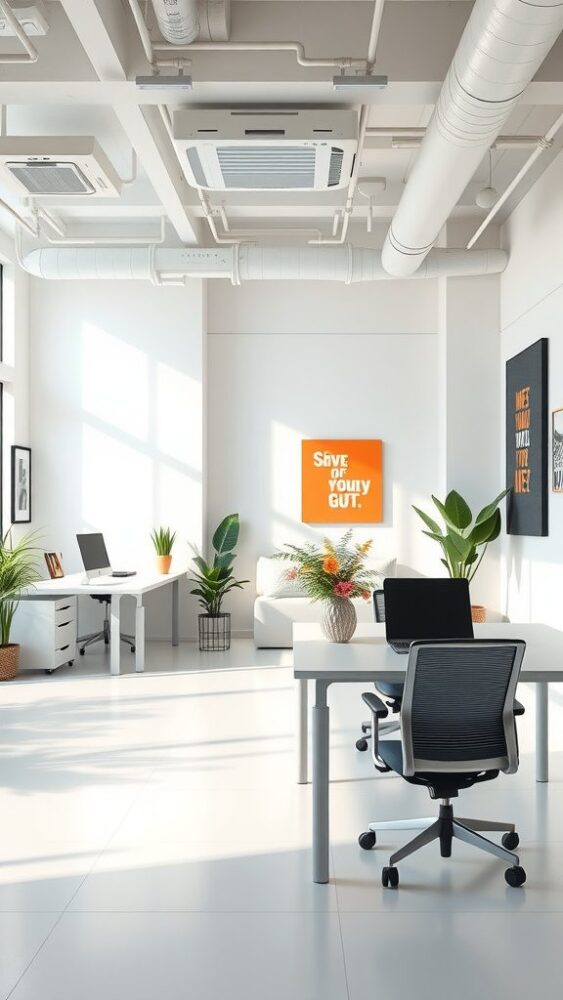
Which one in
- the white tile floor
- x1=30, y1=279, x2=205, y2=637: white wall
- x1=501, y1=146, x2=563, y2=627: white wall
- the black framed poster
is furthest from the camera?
x1=30, y1=279, x2=205, y2=637: white wall

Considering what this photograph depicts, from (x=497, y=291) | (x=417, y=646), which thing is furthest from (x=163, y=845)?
(x=497, y=291)

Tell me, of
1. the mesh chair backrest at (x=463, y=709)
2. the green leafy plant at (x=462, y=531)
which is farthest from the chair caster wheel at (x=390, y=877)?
the green leafy plant at (x=462, y=531)

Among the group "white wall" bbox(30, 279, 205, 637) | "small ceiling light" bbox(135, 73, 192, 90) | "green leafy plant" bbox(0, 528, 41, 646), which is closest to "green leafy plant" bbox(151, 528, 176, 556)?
"white wall" bbox(30, 279, 205, 637)

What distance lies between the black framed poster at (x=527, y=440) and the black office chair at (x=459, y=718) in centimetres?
399

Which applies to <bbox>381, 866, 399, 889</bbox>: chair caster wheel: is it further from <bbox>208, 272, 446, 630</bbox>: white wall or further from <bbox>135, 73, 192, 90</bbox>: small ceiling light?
<bbox>208, 272, 446, 630</bbox>: white wall

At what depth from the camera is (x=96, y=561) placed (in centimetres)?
802

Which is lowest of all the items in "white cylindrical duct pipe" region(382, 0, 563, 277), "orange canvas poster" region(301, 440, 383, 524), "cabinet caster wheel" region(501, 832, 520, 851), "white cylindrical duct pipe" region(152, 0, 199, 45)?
"cabinet caster wheel" region(501, 832, 520, 851)

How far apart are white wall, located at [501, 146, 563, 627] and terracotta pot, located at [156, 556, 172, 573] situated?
10.4ft

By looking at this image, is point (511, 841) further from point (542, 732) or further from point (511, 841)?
point (542, 732)

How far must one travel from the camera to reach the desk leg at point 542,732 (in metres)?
4.43

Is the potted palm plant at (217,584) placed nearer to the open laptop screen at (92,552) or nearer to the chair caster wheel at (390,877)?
the open laptop screen at (92,552)

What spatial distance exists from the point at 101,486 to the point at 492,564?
12.9ft

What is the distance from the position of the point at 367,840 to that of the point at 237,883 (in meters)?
0.59

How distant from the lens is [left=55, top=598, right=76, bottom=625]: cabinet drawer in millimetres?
7468
